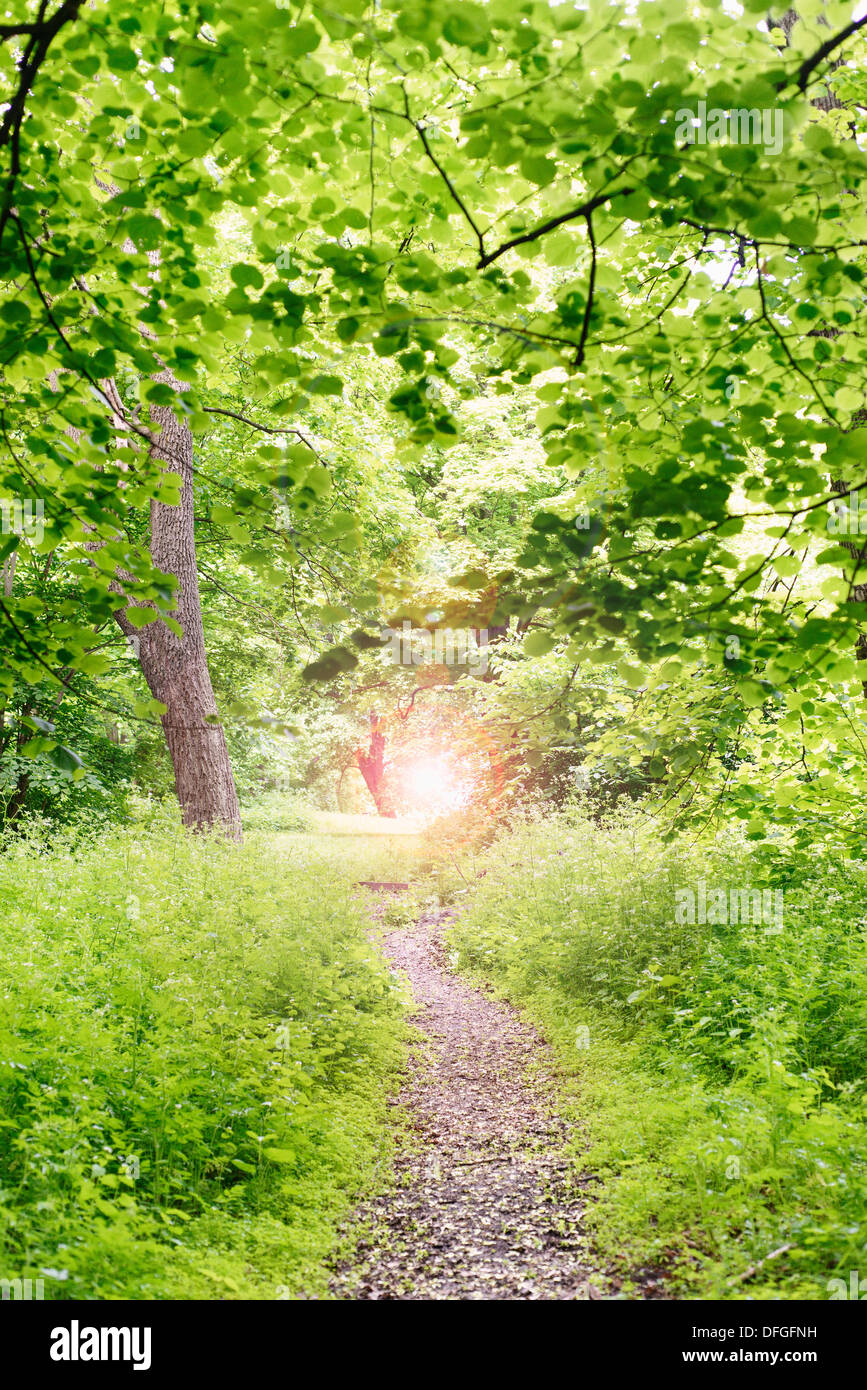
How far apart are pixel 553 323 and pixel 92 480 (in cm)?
216

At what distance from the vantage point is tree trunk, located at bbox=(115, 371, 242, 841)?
1007cm

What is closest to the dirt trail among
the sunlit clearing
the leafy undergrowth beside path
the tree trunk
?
the leafy undergrowth beside path

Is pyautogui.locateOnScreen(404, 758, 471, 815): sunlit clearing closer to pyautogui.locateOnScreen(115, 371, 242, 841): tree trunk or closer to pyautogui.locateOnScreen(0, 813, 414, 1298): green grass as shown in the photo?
pyautogui.locateOnScreen(115, 371, 242, 841): tree trunk

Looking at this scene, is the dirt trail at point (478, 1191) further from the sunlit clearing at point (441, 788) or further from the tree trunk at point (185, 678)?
the sunlit clearing at point (441, 788)

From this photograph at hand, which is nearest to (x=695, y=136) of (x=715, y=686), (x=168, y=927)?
(x=715, y=686)

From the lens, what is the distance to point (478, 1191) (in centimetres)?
538

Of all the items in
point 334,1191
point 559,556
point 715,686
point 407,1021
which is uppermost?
point 715,686

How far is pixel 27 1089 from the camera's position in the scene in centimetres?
422

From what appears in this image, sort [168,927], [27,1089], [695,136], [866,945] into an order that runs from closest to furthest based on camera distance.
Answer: [695,136]
[27,1089]
[866,945]
[168,927]

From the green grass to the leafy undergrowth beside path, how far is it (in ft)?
5.62

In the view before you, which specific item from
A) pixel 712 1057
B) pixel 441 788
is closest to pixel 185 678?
pixel 712 1057

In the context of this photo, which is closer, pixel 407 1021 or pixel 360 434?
pixel 407 1021
